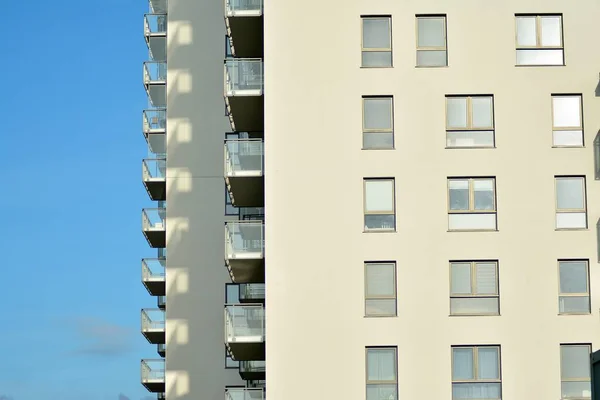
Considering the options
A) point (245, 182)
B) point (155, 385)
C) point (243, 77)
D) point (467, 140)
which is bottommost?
point (155, 385)

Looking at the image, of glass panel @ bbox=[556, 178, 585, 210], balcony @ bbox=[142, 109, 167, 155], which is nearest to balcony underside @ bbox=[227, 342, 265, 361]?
glass panel @ bbox=[556, 178, 585, 210]

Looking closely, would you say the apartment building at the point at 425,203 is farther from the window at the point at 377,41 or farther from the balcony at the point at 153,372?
the balcony at the point at 153,372

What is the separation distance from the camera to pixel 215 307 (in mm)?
39406

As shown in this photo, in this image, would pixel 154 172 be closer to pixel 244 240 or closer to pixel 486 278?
pixel 244 240

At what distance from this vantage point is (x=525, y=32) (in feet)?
98.4

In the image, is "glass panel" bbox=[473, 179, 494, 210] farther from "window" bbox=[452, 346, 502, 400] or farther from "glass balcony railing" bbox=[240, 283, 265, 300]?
"glass balcony railing" bbox=[240, 283, 265, 300]

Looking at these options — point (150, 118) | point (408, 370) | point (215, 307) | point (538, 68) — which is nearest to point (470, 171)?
point (538, 68)

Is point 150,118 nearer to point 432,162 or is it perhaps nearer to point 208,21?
point 208,21

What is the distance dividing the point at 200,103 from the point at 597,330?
1713cm

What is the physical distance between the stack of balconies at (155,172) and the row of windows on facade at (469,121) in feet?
43.9

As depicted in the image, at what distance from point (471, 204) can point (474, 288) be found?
2045mm

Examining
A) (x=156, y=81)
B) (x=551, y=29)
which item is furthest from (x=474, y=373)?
(x=156, y=81)

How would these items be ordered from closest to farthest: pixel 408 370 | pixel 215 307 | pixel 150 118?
pixel 408 370, pixel 215 307, pixel 150 118

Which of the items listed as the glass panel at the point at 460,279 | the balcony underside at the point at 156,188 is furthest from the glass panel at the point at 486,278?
the balcony underside at the point at 156,188
